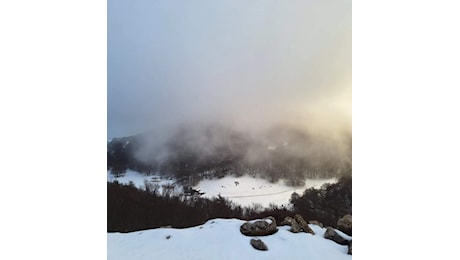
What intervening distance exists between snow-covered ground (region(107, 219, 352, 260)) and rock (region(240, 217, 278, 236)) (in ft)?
0.09

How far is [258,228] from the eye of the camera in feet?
6.60

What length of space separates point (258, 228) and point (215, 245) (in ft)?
1.03

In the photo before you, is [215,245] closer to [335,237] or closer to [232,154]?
[232,154]

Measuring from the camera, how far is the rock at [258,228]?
2.01 metres

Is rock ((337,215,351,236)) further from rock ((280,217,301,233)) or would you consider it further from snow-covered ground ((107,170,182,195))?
snow-covered ground ((107,170,182,195))

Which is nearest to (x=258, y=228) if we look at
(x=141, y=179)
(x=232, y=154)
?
(x=232, y=154)

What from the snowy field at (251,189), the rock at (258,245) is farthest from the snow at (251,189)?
the rock at (258,245)
